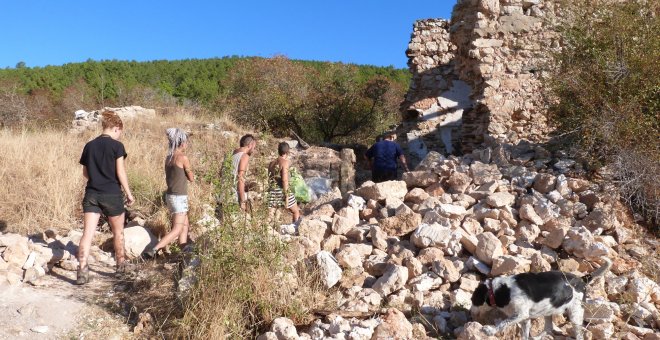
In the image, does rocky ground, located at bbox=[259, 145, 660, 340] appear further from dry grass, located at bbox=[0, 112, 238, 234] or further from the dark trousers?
the dark trousers

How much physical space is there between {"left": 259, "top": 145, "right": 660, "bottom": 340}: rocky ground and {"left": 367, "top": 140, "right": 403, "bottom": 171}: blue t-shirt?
2036mm

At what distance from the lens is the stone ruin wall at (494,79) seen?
25.5ft

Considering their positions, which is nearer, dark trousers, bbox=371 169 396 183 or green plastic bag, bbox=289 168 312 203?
green plastic bag, bbox=289 168 312 203

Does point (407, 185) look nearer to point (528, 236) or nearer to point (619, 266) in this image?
point (528, 236)

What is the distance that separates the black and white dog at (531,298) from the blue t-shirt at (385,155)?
4.41m

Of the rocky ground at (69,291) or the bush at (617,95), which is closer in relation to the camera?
the rocky ground at (69,291)

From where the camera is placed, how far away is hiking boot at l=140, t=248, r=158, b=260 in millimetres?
4941

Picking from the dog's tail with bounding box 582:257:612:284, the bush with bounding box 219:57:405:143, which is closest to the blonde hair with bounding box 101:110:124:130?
the dog's tail with bounding box 582:257:612:284

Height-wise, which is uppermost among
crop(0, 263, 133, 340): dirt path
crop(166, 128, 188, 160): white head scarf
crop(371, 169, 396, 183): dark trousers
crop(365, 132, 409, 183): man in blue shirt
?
crop(166, 128, 188, 160): white head scarf

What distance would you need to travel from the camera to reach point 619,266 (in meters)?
4.21

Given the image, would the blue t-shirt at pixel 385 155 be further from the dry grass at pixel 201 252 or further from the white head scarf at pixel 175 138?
the white head scarf at pixel 175 138

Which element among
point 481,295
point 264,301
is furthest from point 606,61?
point 264,301

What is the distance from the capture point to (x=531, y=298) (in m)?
3.28

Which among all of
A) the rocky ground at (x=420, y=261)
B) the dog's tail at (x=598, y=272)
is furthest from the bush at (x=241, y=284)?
the dog's tail at (x=598, y=272)
